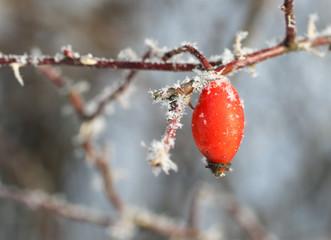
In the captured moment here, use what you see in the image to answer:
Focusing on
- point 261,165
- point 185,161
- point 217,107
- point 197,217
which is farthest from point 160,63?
point 261,165

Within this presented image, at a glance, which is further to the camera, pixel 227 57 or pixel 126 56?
pixel 126 56

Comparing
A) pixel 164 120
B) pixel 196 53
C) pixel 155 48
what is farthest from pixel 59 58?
pixel 164 120

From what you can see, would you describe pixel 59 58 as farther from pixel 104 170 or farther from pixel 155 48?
pixel 104 170

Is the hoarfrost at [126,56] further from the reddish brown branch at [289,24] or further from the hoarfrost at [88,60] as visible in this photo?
the reddish brown branch at [289,24]

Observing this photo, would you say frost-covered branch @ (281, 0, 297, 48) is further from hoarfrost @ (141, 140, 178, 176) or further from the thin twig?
the thin twig

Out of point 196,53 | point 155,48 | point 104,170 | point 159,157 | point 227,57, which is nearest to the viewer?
point 159,157

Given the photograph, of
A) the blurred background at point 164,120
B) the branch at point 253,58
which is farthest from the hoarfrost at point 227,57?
the blurred background at point 164,120
